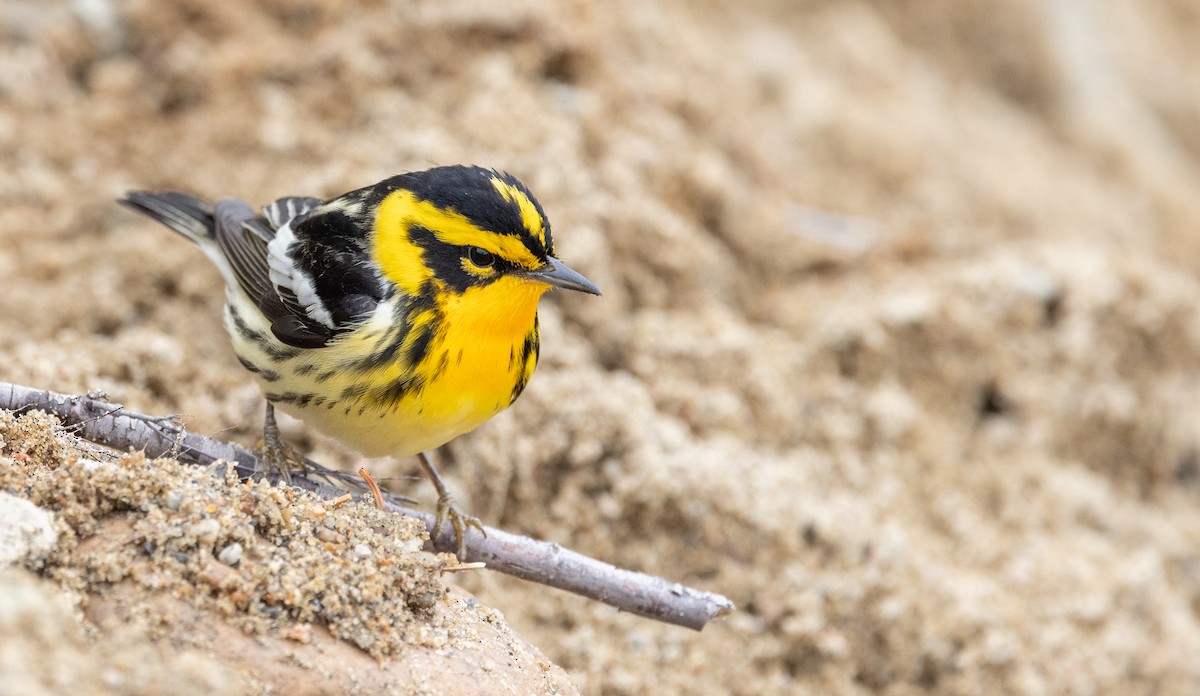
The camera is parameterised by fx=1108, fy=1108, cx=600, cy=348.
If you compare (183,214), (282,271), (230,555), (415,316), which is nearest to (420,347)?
(415,316)

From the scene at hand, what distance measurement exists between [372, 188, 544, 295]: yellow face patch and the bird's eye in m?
0.02

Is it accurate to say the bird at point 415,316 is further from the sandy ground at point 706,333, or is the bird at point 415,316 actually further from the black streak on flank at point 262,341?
the sandy ground at point 706,333

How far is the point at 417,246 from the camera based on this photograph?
3.50m

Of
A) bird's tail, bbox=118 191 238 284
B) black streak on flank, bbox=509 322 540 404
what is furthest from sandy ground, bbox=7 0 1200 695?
black streak on flank, bbox=509 322 540 404

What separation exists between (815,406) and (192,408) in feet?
9.24

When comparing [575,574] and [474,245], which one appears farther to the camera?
[474,245]

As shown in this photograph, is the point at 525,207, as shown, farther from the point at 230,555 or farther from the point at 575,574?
the point at 230,555

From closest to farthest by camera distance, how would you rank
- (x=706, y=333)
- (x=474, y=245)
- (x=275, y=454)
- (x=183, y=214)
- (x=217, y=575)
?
(x=217, y=575) < (x=474, y=245) < (x=275, y=454) < (x=183, y=214) < (x=706, y=333)

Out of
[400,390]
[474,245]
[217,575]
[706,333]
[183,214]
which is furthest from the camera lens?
[706,333]

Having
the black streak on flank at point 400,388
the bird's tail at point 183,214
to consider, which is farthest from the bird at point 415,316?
the bird's tail at point 183,214

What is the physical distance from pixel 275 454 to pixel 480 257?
99 cm

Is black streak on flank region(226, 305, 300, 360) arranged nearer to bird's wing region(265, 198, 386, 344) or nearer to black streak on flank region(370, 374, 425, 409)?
bird's wing region(265, 198, 386, 344)

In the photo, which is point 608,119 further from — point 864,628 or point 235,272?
point 864,628

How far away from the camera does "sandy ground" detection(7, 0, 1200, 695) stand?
433 centimetres
